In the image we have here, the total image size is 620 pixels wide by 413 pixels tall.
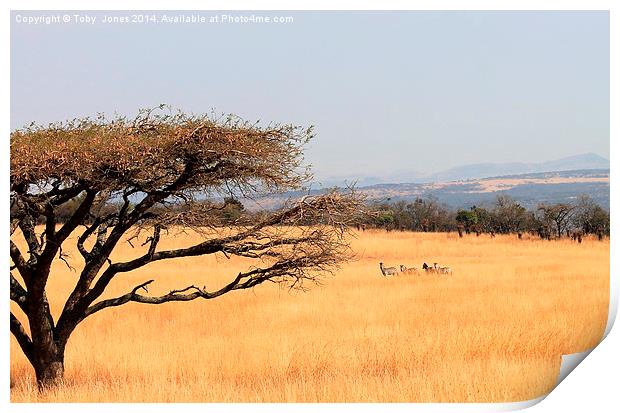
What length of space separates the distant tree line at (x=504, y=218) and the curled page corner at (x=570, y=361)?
1.74 m

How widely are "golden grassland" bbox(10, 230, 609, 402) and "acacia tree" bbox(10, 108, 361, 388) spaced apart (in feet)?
1.16

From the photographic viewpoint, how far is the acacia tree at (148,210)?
25.6 ft

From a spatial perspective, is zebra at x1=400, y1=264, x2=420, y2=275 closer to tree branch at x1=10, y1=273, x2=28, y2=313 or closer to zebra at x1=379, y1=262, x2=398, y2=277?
zebra at x1=379, y1=262, x2=398, y2=277

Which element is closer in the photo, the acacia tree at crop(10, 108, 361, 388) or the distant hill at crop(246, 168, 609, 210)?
the acacia tree at crop(10, 108, 361, 388)

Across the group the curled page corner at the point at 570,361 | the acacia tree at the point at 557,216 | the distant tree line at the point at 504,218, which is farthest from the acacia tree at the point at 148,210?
the acacia tree at the point at 557,216

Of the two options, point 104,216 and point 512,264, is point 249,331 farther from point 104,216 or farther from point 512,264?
point 512,264

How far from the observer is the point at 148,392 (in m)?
8.12

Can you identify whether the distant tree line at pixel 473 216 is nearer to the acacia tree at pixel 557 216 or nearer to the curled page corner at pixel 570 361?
the acacia tree at pixel 557 216

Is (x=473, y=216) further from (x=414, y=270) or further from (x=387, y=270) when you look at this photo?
(x=387, y=270)

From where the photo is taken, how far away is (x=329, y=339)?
8.99 meters

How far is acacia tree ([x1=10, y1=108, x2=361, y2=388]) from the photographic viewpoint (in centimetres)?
781

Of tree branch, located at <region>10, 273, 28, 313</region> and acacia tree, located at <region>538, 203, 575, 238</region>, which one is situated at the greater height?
acacia tree, located at <region>538, 203, 575, 238</region>

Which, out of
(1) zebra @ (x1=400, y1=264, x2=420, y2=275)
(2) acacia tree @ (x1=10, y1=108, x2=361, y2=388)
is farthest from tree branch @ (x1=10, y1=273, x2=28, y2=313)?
(1) zebra @ (x1=400, y1=264, x2=420, y2=275)

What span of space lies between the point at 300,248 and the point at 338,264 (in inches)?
17.8
